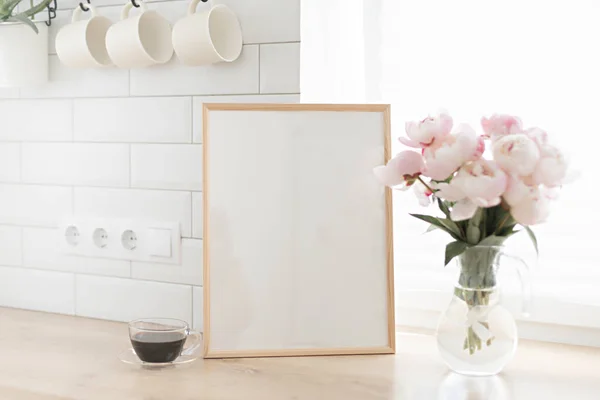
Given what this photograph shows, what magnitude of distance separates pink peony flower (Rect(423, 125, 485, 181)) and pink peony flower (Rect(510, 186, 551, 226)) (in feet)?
0.31

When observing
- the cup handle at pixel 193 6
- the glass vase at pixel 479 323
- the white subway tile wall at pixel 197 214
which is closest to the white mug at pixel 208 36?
the cup handle at pixel 193 6

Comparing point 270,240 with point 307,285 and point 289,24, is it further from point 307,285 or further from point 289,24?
point 289,24

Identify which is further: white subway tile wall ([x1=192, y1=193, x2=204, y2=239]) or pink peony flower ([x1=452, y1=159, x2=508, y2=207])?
white subway tile wall ([x1=192, y1=193, x2=204, y2=239])

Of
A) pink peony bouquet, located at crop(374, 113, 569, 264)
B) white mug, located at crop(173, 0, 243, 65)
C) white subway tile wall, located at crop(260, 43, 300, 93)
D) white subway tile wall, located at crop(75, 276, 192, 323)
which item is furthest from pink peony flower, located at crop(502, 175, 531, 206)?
white subway tile wall, located at crop(75, 276, 192, 323)

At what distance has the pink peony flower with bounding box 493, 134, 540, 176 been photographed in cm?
111

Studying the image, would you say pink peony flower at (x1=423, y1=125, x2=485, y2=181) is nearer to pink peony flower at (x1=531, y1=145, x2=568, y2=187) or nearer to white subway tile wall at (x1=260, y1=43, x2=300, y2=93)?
pink peony flower at (x1=531, y1=145, x2=568, y2=187)

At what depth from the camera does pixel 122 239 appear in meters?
1.58

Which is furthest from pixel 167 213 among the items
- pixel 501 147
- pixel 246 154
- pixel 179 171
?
pixel 501 147

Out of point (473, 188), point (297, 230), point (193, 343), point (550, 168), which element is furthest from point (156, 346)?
point (550, 168)

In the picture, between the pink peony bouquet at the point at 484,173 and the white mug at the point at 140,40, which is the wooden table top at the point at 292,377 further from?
the white mug at the point at 140,40

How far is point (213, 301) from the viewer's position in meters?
1.33

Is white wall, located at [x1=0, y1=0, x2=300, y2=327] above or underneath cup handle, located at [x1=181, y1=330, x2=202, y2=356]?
above

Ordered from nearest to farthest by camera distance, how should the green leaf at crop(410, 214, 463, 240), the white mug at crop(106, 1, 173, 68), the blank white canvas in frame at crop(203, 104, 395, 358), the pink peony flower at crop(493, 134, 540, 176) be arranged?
the pink peony flower at crop(493, 134, 540, 176)
the green leaf at crop(410, 214, 463, 240)
the blank white canvas in frame at crop(203, 104, 395, 358)
the white mug at crop(106, 1, 173, 68)

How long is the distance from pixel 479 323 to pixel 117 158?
2.70 ft
